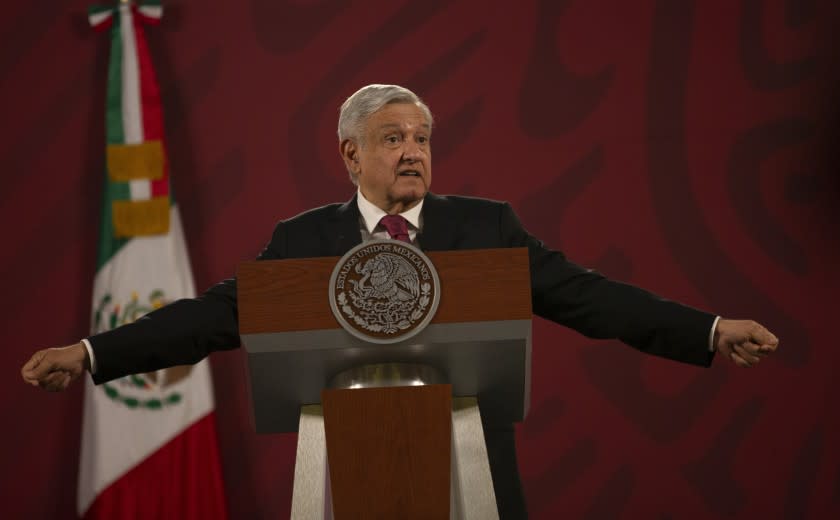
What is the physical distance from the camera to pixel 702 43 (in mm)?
4031

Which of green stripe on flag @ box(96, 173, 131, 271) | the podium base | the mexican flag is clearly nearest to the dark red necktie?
the podium base

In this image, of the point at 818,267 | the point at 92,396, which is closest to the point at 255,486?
the point at 92,396

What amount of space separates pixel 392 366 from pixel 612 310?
0.53 meters

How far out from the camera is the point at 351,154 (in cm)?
229

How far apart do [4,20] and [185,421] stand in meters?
1.68

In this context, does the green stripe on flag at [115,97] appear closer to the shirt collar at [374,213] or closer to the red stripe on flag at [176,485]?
the red stripe on flag at [176,485]

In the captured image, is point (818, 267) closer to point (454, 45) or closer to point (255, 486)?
point (454, 45)

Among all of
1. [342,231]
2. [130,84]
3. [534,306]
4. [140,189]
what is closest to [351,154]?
[342,231]

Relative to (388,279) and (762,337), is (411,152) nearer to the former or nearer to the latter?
(388,279)

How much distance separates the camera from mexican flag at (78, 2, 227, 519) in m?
3.61

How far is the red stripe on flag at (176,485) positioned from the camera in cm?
360

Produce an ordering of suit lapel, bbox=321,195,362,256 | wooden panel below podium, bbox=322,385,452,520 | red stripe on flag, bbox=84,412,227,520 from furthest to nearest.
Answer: red stripe on flag, bbox=84,412,227,520 < suit lapel, bbox=321,195,362,256 < wooden panel below podium, bbox=322,385,452,520

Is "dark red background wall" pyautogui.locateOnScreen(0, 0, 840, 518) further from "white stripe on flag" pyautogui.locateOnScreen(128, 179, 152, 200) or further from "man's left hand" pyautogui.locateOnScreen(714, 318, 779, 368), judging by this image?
"man's left hand" pyautogui.locateOnScreen(714, 318, 779, 368)

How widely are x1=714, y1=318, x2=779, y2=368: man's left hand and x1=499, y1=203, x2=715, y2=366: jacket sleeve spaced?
37 millimetres
